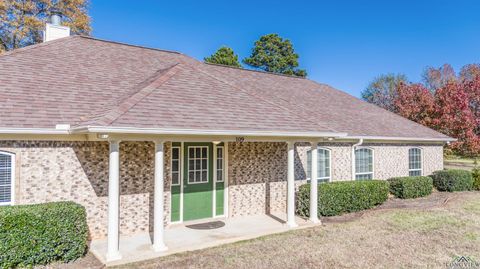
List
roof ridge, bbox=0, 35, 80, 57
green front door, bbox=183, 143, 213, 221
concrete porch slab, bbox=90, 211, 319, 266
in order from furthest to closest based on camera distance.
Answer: roof ridge, bbox=0, 35, 80, 57 < green front door, bbox=183, 143, 213, 221 < concrete porch slab, bbox=90, 211, 319, 266

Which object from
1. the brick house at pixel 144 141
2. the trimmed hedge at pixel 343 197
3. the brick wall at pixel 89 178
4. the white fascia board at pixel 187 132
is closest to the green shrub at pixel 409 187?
the brick house at pixel 144 141

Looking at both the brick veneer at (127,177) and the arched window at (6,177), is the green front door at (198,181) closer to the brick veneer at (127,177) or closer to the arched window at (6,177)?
the brick veneer at (127,177)

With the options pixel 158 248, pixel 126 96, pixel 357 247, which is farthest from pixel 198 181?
pixel 357 247

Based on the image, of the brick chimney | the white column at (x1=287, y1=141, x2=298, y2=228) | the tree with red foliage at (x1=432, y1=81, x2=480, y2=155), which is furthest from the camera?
the tree with red foliage at (x1=432, y1=81, x2=480, y2=155)

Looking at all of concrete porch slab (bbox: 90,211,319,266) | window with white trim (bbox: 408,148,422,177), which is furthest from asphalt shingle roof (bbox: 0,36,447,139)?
concrete porch slab (bbox: 90,211,319,266)

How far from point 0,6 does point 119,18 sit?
23.9 ft

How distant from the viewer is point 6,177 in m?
7.07

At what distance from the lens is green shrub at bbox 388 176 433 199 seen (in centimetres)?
1341

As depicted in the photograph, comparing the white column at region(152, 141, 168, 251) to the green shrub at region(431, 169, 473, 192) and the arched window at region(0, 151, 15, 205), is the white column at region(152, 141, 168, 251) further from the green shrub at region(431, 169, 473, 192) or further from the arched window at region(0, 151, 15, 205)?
the green shrub at region(431, 169, 473, 192)

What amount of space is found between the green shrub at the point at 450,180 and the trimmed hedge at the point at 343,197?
533cm

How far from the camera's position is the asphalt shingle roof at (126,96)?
7309 mm

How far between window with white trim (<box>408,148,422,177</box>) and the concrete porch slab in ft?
27.4

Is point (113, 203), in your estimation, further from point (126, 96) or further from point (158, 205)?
point (126, 96)

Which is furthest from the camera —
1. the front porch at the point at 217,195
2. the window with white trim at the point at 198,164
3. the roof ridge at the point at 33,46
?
the roof ridge at the point at 33,46
